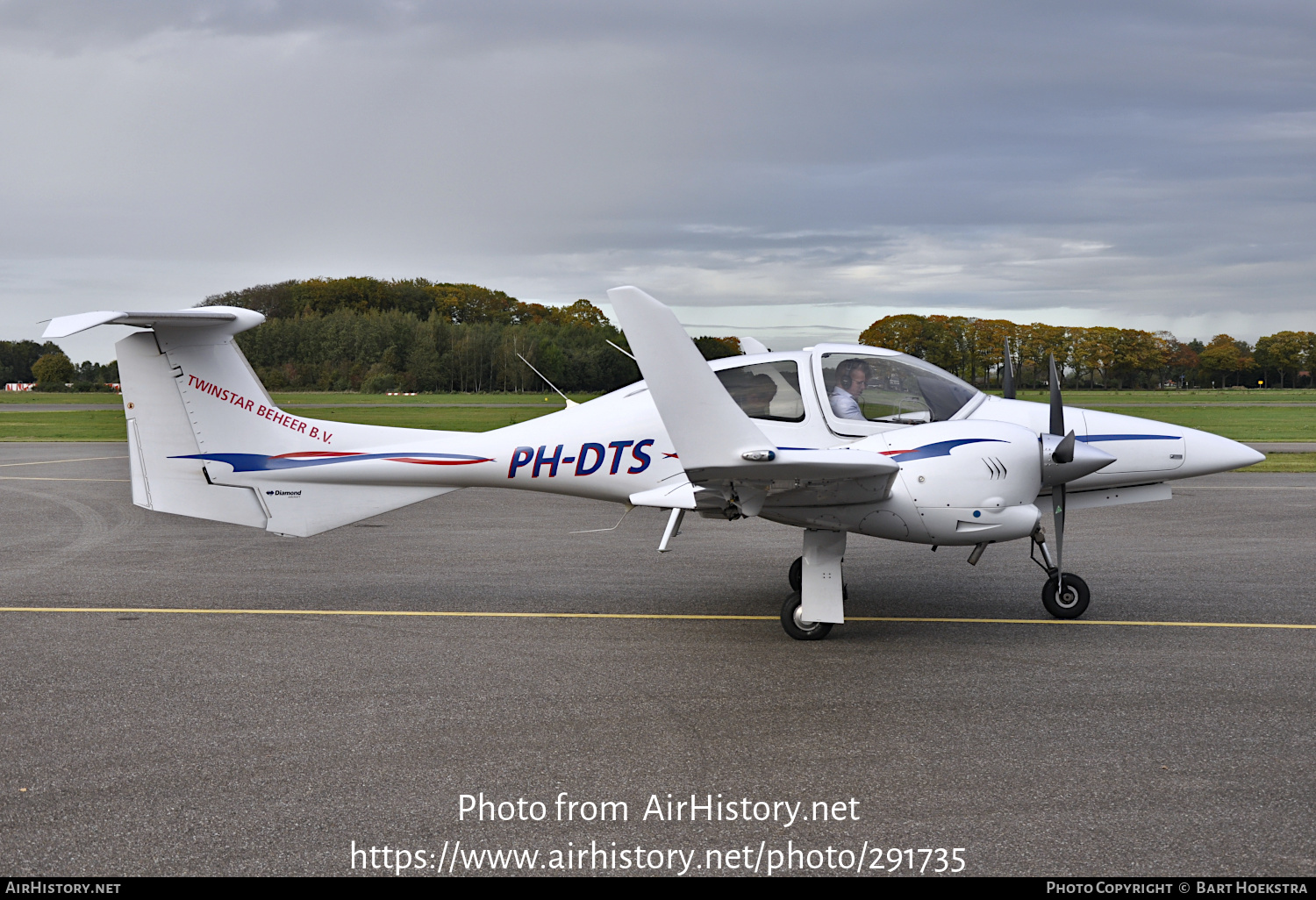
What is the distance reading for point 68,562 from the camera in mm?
10844

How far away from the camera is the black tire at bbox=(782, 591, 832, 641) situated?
292 inches

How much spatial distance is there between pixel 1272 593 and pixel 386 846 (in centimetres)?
845

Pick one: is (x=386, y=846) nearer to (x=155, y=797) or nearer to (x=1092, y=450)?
(x=155, y=797)

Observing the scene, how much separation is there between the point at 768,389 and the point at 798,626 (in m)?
1.95

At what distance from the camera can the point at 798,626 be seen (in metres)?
7.44

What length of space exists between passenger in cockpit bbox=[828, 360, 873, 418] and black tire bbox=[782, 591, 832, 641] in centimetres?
157

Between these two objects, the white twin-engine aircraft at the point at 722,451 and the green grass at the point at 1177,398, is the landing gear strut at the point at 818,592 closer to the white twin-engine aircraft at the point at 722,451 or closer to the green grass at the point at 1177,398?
the white twin-engine aircraft at the point at 722,451

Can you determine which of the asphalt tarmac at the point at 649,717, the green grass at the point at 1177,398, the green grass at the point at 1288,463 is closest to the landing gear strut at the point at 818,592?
the asphalt tarmac at the point at 649,717

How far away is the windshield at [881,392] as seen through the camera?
26.1ft

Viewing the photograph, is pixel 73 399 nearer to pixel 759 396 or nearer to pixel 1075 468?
pixel 759 396

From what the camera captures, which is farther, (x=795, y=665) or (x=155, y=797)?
(x=795, y=665)

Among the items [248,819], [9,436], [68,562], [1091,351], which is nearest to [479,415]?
[9,436]

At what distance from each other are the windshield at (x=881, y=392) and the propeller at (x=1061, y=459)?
74cm
